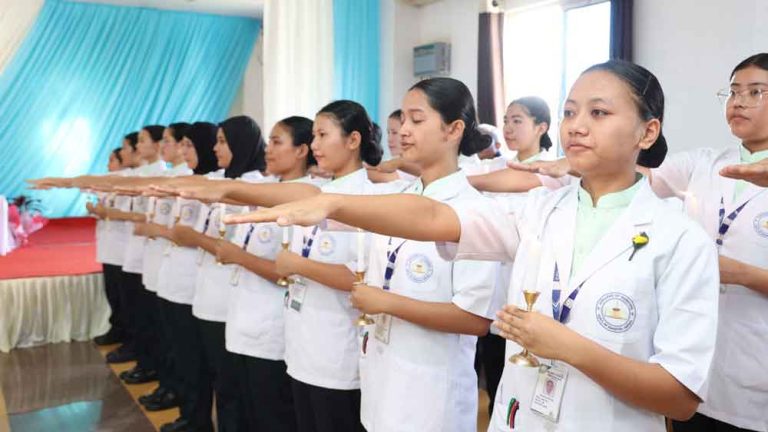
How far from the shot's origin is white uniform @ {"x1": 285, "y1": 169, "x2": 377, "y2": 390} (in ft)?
7.32

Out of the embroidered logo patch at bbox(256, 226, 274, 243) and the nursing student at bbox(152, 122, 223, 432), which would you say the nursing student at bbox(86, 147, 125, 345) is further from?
the embroidered logo patch at bbox(256, 226, 274, 243)

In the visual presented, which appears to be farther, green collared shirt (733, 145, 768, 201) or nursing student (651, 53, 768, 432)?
green collared shirt (733, 145, 768, 201)

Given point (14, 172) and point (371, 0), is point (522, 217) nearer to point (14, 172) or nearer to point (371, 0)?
point (371, 0)

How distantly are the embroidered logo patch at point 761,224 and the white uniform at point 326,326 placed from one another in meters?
1.17

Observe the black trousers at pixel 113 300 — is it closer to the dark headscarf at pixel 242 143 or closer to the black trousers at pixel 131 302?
the black trousers at pixel 131 302

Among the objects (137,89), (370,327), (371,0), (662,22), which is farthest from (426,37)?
(370,327)

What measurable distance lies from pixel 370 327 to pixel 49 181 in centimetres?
297

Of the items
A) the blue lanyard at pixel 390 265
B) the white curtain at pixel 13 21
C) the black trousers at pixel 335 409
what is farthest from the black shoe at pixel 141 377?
the white curtain at pixel 13 21

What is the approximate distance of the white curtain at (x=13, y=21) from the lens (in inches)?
278

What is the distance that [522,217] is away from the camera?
1496 mm

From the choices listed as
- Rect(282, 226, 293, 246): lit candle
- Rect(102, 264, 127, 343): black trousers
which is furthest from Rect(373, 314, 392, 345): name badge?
Rect(102, 264, 127, 343): black trousers

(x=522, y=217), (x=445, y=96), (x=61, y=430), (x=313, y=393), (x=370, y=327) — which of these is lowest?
(x=61, y=430)

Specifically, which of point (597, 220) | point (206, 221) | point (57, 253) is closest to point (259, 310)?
point (206, 221)

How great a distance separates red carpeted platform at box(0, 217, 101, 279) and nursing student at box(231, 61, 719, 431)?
15.8 feet
